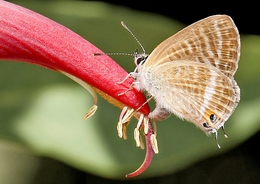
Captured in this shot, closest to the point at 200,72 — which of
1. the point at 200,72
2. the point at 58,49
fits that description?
the point at 200,72

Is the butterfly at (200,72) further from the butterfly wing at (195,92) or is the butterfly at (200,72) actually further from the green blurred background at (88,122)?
the green blurred background at (88,122)

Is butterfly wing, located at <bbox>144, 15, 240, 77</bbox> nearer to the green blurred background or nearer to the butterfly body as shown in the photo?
the butterfly body

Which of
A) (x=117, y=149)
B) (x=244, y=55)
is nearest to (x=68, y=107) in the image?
(x=117, y=149)

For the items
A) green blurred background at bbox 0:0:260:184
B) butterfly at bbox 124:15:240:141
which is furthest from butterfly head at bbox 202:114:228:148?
green blurred background at bbox 0:0:260:184

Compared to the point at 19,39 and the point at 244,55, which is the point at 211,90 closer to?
the point at 19,39

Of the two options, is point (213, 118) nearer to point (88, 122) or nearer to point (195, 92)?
point (195, 92)
